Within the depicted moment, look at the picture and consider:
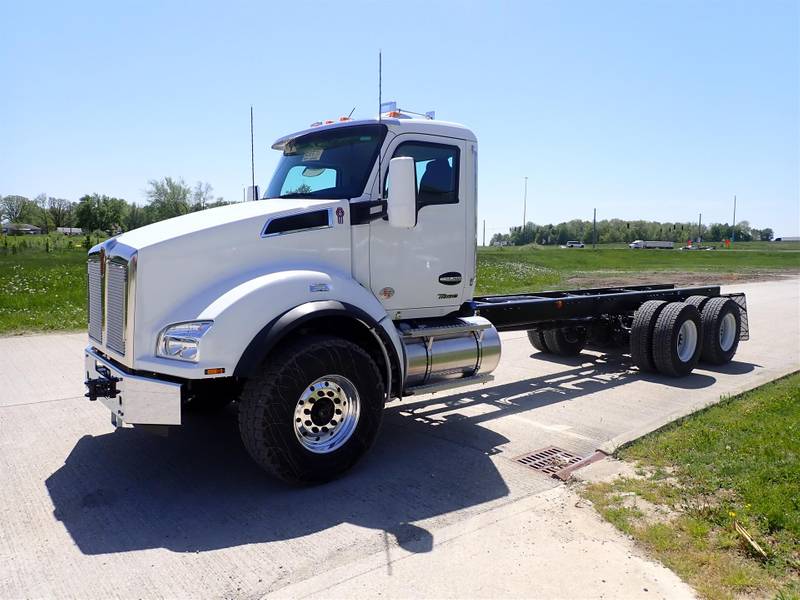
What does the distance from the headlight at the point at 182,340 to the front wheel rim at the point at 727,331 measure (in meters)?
8.36

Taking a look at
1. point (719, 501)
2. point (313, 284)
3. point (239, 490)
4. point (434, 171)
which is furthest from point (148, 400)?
point (719, 501)

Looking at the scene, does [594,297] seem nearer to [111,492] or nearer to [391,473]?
[391,473]

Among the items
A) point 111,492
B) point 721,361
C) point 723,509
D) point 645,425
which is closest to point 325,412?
point 111,492

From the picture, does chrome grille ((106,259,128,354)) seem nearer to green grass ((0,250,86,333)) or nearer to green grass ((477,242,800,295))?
green grass ((0,250,86,333))

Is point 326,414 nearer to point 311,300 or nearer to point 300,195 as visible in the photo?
point 311,300

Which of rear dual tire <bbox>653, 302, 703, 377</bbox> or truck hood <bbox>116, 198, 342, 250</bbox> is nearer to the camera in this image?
truck hood <bbox>116, 198, 342, 250</bbox>

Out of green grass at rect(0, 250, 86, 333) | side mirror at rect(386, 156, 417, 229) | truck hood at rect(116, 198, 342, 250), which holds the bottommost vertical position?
green grass at rect(0, 250, 86, 333)

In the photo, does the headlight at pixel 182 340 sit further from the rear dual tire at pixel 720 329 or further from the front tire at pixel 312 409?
the rear dual tire at pixel 720 329

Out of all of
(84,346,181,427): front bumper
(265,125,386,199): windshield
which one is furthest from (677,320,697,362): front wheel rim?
(84,346,181,427): front bumper

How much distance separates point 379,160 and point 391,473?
265 centimetres

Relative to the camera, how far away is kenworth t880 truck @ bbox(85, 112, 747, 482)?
4297 millimetres

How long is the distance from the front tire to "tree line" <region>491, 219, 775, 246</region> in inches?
5165

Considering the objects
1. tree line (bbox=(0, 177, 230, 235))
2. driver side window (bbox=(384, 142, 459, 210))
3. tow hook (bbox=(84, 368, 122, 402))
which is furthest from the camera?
tree line (bbox=(0, 177, 230, 235))

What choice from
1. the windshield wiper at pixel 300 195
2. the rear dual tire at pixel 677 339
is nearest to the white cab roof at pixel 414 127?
the windshield wiper at pixel 300 195
